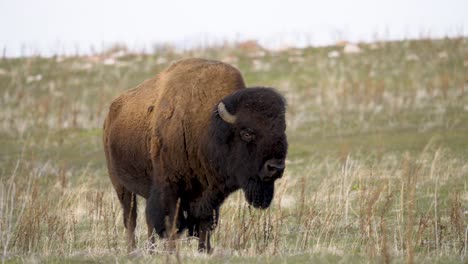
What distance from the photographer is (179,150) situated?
8.91 metres

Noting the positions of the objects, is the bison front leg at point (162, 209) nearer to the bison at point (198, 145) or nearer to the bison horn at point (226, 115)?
the bison at point (198, 145)

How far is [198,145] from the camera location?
8.83 metres

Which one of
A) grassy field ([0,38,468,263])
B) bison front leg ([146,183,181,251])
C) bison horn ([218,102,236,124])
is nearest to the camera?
bison horn ([218,102,236,124])

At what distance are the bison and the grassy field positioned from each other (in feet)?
1.47

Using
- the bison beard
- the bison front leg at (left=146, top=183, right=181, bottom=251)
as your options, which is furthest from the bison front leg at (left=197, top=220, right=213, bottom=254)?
the bison beard

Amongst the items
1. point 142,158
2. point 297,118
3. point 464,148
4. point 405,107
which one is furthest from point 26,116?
point 142,158

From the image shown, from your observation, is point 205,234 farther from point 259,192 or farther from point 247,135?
point 247,135

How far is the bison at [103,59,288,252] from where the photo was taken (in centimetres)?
804

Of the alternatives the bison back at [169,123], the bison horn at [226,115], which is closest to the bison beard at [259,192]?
the bison horn at [226,115]

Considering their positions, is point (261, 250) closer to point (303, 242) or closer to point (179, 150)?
point (303, 242)

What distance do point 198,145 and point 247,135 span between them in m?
0.92

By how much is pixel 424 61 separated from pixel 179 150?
31.8m

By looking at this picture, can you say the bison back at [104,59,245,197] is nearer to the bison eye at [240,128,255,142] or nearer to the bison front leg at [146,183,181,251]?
the bison front leg at [146,183,181,251]

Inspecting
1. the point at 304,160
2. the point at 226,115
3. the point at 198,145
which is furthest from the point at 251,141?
the point at 304,160
